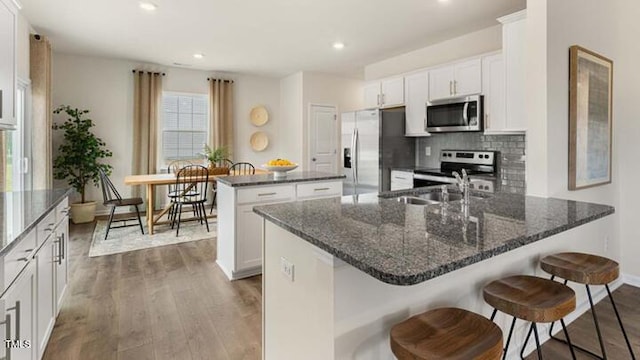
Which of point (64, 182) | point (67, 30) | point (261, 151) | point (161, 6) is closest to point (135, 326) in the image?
point (161, 6)

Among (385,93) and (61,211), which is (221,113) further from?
(61,211)

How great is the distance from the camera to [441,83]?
4.41 metres

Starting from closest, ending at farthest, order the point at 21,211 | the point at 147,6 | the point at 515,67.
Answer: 1. the point at 21,211
2. the point at 515,67
3. the point at 147,6

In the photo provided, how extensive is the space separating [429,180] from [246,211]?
2.29 metres

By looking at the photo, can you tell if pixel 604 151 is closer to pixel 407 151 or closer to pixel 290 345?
pixel 407 151

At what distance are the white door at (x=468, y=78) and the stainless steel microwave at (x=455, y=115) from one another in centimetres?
15

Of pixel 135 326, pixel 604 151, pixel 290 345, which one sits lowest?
pixel 135 326

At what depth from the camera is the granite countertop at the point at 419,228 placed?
3.40 ft

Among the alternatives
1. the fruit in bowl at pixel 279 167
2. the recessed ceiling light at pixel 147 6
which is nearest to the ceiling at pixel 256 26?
the recessed ceiling light at pixel 147 6

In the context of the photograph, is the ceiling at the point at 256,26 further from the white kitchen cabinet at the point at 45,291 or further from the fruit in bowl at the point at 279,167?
the white kitchen cabinet at the point at 45,291

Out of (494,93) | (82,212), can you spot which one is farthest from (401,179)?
(82,212)

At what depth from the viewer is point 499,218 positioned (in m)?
1.58

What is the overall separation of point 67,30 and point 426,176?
16.4 feet

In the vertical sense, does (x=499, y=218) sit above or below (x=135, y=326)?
above
